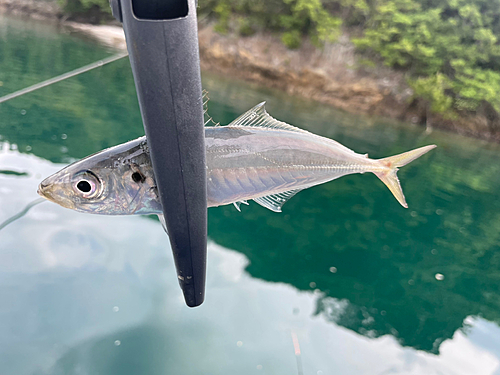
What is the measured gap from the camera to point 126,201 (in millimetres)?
444

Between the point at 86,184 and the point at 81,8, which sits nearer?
the point at 86,184

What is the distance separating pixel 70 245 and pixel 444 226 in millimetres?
3827

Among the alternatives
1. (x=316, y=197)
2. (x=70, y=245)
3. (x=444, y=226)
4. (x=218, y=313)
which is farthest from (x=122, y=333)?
(x=444, y=226)

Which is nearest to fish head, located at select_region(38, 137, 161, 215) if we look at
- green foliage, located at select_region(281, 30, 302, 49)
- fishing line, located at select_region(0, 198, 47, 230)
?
fishing line, located at select_region(0, 198, 47, 230)

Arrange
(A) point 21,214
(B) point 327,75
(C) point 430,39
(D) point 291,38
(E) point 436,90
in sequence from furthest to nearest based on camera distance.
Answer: (D) point 291,38 < (B) point 327,75 < (C) point 430,39 < (E) point 436,90 < (A) point 21,214

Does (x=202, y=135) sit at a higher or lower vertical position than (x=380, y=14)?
higher

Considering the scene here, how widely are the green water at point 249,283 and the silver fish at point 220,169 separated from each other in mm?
1917

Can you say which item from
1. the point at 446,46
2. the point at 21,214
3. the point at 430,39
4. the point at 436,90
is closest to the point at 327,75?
the point at 430,39

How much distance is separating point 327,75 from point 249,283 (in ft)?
28.7

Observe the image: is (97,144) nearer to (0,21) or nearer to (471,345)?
(471,345)

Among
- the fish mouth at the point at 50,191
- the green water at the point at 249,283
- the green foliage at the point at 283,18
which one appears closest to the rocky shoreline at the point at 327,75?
the green foliage at the point at 283,18

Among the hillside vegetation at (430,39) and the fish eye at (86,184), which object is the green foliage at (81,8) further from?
the fish eye at (86,184)

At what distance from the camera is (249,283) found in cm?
273

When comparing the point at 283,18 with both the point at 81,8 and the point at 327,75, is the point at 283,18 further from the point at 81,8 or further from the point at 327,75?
the point at 81,8
